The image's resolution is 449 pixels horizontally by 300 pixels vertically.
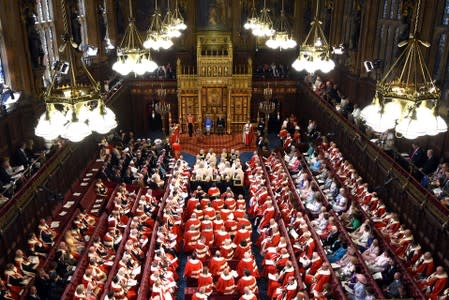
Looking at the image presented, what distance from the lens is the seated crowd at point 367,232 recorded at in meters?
10.3

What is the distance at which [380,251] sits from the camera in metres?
12.0

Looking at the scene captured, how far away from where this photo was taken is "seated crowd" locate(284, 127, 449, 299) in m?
10.3

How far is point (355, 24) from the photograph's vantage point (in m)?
19.5

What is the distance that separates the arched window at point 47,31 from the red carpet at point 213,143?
8459mm

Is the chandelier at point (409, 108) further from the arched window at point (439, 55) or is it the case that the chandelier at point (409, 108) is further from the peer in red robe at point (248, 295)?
the arched window at point (439, 55)

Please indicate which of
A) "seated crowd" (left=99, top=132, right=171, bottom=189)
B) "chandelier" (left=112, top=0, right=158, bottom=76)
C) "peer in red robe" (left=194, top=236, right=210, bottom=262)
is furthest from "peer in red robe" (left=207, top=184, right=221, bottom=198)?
"chandelier" (left=112, top=0, right=158, bottom=76)

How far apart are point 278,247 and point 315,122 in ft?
35.3

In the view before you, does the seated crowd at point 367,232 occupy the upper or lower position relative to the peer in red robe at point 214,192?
upper

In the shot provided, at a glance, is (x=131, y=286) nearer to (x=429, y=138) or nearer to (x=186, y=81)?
(x=429, y=138)

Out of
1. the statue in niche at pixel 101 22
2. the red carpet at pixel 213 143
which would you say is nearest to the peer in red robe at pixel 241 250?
the red carpet at pixel 213 143

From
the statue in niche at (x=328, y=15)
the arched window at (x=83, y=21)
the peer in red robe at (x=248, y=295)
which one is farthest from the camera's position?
the statue in niche at (x=328, y=15)

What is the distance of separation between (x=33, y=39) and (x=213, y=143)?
38.9 feet

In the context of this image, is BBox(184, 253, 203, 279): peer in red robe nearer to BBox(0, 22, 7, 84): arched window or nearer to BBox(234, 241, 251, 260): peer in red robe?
BBox(234, 241, 251, 260): peer in red robe

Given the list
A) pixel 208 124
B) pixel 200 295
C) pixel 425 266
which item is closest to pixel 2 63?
pixel 200 295
